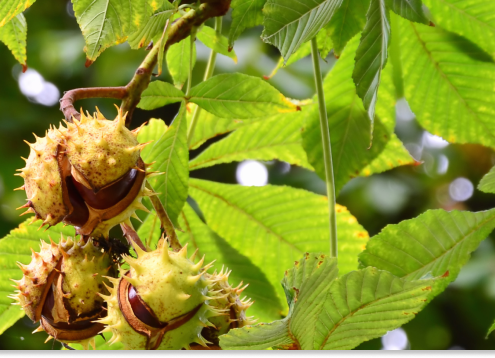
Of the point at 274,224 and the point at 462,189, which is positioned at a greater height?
the point at 462,189

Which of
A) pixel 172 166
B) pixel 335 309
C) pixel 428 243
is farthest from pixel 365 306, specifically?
pixel 172 166

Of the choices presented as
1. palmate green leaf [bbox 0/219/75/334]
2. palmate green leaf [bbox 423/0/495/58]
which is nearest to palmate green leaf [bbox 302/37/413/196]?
palmate green leaf [bbox 423/0/495/58]

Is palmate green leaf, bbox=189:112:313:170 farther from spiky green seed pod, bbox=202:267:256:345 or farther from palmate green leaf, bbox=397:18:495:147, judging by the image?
spiky green seed pod, bbox=202:267:256:345

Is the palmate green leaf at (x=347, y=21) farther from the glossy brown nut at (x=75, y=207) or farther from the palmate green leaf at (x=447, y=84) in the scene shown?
the glossy brown nut at (x=75, y=207)

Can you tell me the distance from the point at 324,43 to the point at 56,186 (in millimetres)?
501

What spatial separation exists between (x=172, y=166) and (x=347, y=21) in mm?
372

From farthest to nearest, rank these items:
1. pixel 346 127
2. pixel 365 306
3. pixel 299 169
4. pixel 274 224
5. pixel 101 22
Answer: pixel 299 169, pixel 274 224, pixel 346 127, pixel 101 22, pixel 365 306

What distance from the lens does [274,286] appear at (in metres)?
1.18

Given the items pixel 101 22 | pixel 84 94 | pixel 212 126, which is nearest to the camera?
→ pixel 101 22

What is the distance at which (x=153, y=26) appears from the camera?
35.5 inches

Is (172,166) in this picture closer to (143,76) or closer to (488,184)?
(143,76)

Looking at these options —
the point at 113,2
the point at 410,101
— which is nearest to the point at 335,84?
the point at 410,101

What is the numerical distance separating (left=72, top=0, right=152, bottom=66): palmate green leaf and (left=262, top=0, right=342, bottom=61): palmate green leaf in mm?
187

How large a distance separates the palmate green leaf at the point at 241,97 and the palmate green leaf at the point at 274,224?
0.97 ft
